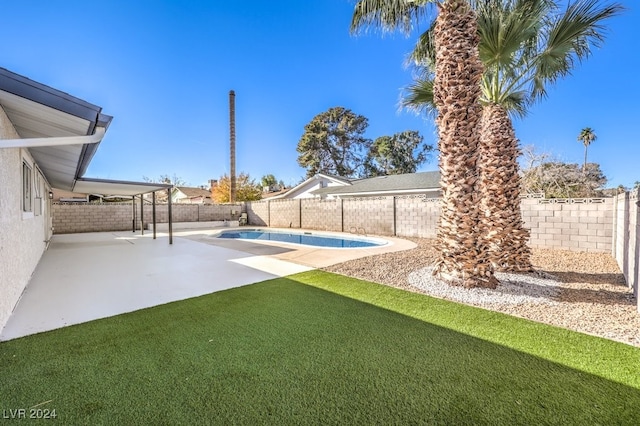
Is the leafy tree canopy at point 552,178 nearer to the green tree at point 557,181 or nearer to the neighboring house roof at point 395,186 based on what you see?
the green tree at point 557,181

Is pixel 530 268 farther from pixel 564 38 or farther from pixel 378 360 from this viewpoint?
pixel 378 360

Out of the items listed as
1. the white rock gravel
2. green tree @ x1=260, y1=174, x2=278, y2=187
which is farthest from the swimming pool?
green tree @ x1=260, y1=174, x2=278, y2=187

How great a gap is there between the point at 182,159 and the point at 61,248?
37.8 meters

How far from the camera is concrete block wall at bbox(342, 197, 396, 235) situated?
15.9 m

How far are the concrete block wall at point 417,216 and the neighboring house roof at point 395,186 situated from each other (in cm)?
453

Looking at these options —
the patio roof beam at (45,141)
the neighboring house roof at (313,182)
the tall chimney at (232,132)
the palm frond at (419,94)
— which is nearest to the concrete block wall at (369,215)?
the palm frond at (419,94)

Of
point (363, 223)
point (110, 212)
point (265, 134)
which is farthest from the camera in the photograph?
point (265, 134)

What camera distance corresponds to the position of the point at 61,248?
1229cm

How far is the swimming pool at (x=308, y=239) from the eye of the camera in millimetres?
14484

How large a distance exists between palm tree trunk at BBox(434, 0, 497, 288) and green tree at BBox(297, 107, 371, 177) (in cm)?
3447

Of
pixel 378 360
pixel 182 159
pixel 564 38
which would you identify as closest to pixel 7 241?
pixel 378 360

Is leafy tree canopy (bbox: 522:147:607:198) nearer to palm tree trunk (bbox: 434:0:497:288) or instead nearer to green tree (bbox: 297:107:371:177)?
palm tree trunk (bbox: 434:0:497:288)

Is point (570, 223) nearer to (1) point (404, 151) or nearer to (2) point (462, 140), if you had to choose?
(2) point (462, 140)

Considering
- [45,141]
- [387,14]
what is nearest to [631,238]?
[387,14]
